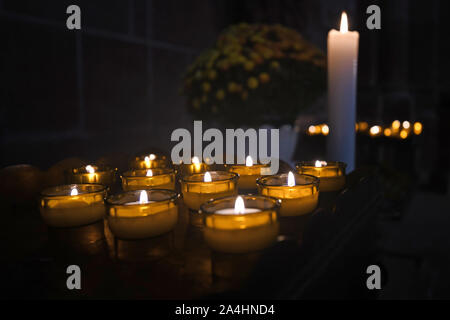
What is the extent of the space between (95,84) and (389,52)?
3037mm

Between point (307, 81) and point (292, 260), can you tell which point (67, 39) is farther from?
point (292, 260)

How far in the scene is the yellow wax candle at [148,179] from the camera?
83 centimetres

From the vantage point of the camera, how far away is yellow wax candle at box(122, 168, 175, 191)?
2.71ft

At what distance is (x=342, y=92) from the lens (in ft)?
3.71

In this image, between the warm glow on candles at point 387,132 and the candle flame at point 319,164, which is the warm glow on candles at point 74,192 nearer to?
the candle flame at point 319,164

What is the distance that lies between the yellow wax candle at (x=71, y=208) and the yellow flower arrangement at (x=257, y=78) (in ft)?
2.46

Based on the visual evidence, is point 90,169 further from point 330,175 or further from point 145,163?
point 330,175

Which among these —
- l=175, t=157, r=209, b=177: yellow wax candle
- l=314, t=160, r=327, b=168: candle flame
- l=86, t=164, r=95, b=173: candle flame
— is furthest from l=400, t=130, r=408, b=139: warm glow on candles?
l=86, t=164, r=95, b=173: candle flame

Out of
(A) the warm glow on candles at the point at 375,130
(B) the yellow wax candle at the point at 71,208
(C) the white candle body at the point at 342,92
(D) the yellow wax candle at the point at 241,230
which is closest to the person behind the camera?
(D) the yellow wax candle at the point at 241,230

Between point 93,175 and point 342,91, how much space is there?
2.46 feet

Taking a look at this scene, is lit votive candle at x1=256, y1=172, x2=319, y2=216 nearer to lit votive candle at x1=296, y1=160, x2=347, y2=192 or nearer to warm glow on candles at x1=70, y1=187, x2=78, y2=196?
lit votive candle at x1=296, y1=160, x2=347, y2=192

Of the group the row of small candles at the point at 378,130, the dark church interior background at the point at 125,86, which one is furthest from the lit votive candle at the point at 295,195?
the row of small candles at the point at 378,130

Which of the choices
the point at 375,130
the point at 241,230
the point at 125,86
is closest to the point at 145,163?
the point at 241,230

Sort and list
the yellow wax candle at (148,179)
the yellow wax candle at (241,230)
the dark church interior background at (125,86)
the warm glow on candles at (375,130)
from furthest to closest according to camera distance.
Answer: the warm glow on candles at (375,130), the dark church interior background at (125,86), the yellow wax candle at (148,179), the yellow wax candle at (241,230)
